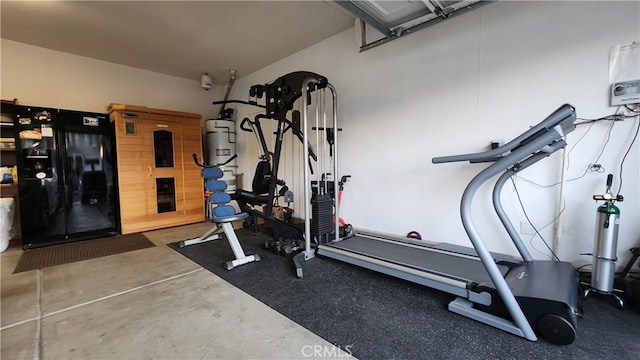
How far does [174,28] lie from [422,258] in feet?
14.0

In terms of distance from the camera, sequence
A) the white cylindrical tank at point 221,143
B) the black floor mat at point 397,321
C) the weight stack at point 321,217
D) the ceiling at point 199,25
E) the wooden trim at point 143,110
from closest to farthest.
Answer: the black floor mat at point 397,321
the ceiling at point 199,25
the weight stack at point 321,217
the wooden trim at point 143,110
the white cylindrical tank at point 221,143

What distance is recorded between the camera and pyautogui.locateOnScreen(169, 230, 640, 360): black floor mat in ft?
4.85

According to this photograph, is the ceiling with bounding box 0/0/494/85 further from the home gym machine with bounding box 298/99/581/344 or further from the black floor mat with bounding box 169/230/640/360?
the black floor mat with bounding box 169/230/640/360

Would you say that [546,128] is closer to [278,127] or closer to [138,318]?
[278,127]

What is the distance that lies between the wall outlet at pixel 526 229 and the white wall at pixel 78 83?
6125mm

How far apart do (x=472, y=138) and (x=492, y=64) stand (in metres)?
0.74

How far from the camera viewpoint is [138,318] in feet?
6.17

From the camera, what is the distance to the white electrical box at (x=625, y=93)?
6.48ft

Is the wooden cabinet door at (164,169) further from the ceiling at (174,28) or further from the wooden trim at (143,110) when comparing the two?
the ceiling at (174,28)

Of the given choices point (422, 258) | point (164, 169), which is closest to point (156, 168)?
point (164, 169)

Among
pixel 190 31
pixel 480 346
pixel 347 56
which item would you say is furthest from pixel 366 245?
pixel 190 31

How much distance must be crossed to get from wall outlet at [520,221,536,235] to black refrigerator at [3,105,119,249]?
5530mm

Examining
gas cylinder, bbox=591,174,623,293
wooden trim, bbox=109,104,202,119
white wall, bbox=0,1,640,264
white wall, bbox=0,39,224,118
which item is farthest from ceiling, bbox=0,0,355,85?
gas cylinder, bbox=591,174,623,293

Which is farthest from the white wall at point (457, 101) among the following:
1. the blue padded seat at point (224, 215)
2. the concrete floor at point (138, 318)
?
the concrete floor at point (138, 318)
